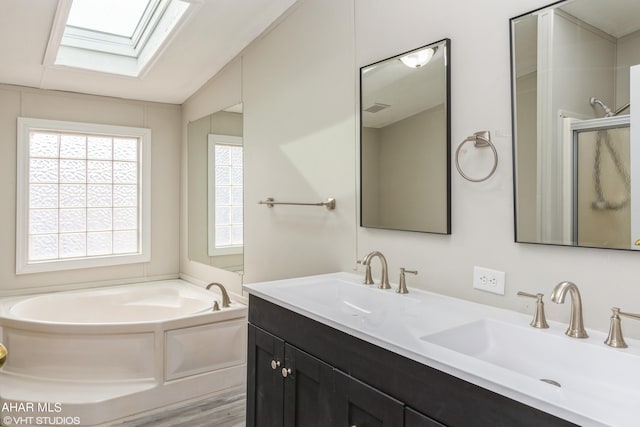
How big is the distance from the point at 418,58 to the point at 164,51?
6.62ft

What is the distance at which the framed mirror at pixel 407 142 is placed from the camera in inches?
70.4

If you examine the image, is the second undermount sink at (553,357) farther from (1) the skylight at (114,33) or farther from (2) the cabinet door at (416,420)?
(1) the skylight at (114,33)

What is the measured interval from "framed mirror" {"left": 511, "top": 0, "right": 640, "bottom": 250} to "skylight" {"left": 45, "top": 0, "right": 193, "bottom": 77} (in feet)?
6.38

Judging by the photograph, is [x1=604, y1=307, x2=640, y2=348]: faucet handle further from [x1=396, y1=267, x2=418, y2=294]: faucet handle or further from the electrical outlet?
[x1=396, y1=267, x2=418, y2=294]: faucet handle

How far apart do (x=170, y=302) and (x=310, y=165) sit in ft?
7.10

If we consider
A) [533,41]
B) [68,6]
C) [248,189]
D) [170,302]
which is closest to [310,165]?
[248,189]

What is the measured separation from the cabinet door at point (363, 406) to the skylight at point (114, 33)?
2236 mm

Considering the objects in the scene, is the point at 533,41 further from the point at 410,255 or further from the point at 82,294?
the point at 82,294

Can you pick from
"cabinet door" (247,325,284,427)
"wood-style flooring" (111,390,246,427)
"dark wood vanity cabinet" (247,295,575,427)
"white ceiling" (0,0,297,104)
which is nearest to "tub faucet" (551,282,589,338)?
"dark wood vanity cabinet" (247,295,575,427)

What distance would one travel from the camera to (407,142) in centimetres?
195

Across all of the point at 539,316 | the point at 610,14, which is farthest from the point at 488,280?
the point at 610,14

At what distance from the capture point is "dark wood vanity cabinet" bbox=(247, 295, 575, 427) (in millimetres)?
999

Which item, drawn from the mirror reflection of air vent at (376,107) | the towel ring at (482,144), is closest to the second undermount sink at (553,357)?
the towel ring at (482,144)

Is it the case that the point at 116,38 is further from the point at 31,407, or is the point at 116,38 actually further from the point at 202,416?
the point at 202,416
